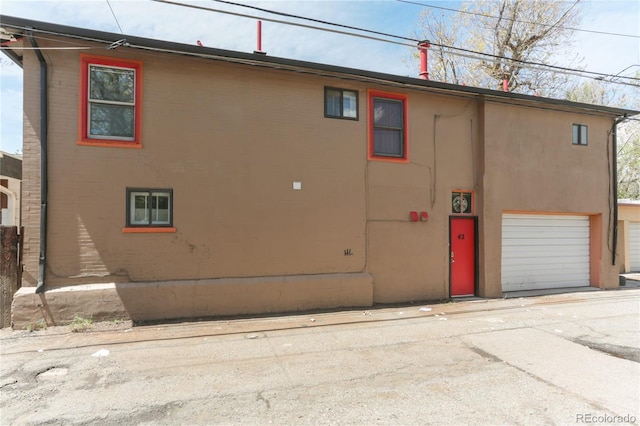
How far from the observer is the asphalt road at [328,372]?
379 centimetres

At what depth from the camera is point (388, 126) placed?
362 inches

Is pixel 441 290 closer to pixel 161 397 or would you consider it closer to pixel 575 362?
pixel 575 362

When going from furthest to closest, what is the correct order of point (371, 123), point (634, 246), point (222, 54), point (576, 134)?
point (634, 246), point (576, 134), point (371, 123), point (222, 54)

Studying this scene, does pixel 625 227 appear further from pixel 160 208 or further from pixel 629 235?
pixel 160 208

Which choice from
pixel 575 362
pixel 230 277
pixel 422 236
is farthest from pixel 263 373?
pixel 422 236

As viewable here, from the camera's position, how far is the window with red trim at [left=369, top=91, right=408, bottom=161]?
9.01 meters

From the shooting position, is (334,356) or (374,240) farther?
(374,240)

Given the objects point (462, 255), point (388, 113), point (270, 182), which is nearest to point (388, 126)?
point (388, 113)

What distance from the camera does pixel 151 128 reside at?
730 cm

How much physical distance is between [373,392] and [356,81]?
6.87 metres

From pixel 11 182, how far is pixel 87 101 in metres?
4.30

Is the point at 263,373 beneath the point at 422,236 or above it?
beneath

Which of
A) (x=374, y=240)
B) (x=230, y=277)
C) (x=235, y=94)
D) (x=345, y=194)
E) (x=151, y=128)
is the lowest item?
(x=230, y=277)

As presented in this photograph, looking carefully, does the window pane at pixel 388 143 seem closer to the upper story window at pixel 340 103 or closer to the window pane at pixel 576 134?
the upper story window at pixel 340 103
